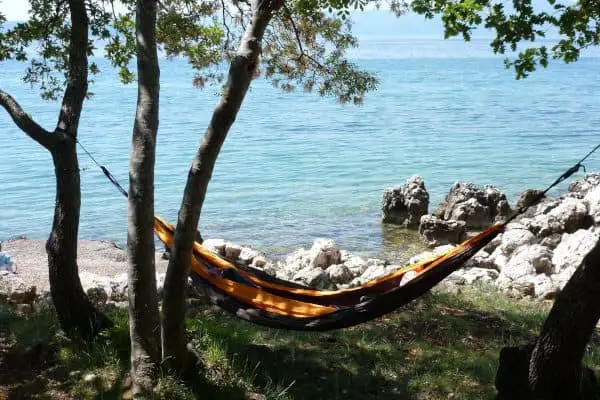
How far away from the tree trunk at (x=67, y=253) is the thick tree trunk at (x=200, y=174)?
0.76m

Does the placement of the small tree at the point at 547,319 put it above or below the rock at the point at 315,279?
above

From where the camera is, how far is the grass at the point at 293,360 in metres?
3.16

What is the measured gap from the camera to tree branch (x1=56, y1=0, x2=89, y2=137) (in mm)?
3648

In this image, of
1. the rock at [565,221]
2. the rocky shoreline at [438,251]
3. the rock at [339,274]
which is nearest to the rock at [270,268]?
the rocky shoreline at [438,251]

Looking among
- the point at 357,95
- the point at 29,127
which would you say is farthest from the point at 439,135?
the point at 29,127

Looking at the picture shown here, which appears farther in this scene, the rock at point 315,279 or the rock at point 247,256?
the rock at point 247,256

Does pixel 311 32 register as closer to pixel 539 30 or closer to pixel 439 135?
pixel 539 30

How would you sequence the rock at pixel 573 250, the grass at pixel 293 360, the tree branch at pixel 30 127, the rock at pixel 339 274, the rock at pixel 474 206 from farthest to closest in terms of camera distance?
the rock at pixel 474 206 → the rock at pixel 339 274 → the rock at pixel 573 250 → the tree branch at pixel 30 127 → the grass at pixel 293 360

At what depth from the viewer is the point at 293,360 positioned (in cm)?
349

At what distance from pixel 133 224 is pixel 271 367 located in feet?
3.24

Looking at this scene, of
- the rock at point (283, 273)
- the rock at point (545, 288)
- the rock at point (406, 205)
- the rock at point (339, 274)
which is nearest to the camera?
the rock at point (545, 288)

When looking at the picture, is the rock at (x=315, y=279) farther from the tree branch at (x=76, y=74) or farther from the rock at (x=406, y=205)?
the rock at (x=406, y=205)

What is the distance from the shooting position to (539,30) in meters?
3.37

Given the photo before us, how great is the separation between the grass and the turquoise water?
6.63 ft
